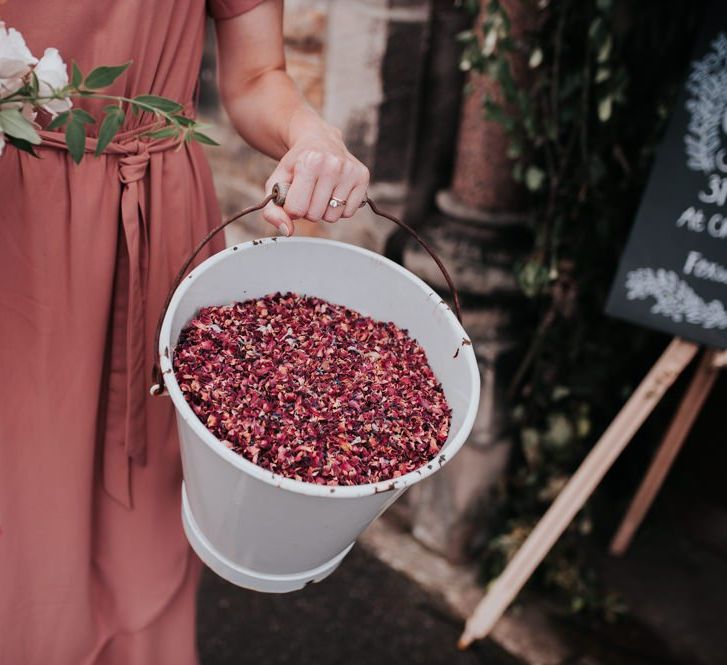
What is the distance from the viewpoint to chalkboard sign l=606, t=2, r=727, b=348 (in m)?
1.66

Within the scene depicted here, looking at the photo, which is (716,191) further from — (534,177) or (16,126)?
(16,126)

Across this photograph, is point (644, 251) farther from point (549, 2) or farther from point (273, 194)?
point (273, 194)

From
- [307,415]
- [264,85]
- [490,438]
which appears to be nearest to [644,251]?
[490,438]

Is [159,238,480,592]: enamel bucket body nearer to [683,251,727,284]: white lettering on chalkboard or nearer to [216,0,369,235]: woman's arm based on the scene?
[216,0,369,235]: woman's arm

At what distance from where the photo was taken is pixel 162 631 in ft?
4.63

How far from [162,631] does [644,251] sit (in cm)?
141

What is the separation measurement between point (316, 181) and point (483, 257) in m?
1.20

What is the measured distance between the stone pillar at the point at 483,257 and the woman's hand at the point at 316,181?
1129 mm

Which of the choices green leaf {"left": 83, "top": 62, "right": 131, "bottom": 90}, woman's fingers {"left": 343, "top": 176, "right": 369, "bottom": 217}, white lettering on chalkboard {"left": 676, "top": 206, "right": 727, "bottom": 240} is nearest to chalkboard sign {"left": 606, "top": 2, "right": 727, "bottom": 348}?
white lettering on chalkboard {"left": 676, "top": 206, "right": 727, "bottom": 240}

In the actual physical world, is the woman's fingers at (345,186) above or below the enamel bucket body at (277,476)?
above

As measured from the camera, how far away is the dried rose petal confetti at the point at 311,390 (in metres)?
0.95

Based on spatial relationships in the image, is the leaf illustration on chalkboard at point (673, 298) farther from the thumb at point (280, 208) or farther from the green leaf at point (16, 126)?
the green leaf at point (16, 126)

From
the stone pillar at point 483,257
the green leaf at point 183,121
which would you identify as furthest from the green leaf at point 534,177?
the green leaf at point 183,121

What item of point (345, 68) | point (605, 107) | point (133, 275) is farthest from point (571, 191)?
point (133, 275)
